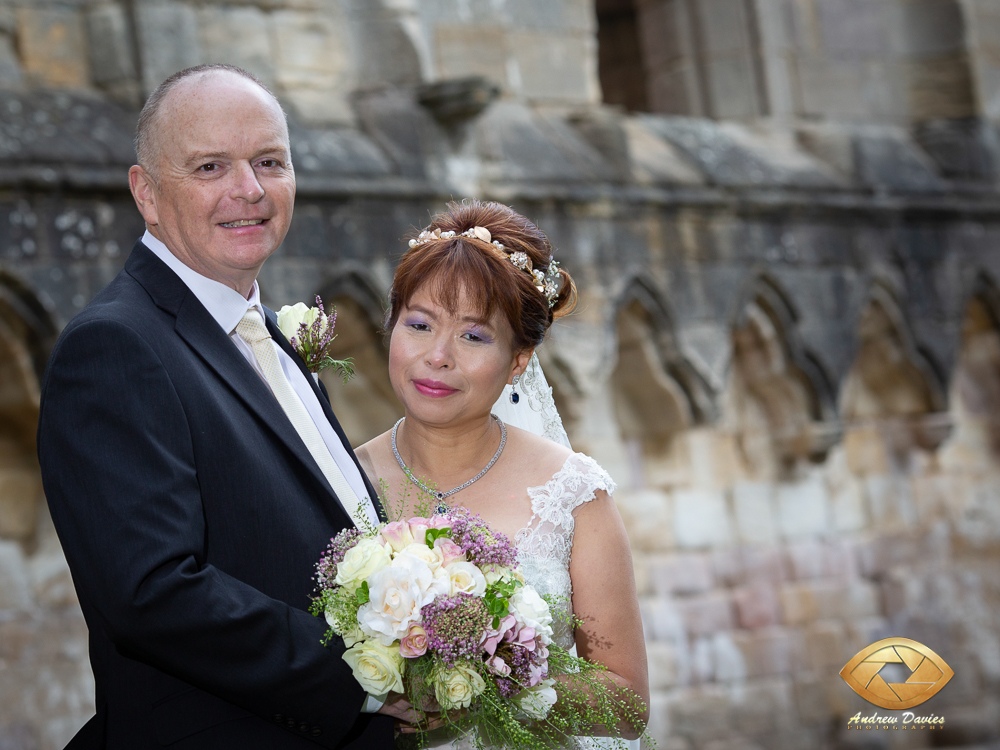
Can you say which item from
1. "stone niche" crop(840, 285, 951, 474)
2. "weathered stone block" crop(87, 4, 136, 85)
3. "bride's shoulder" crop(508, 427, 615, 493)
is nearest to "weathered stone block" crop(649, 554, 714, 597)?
"stone niche" crop(840, 285, 951, 474)

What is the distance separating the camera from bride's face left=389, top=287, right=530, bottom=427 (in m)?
2.42

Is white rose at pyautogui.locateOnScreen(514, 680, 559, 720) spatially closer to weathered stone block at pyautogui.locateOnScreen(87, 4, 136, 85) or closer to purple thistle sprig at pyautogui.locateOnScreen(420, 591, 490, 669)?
purple thistle sprig at pyautogui.locateOnScreen(420, 591, 490, 669)

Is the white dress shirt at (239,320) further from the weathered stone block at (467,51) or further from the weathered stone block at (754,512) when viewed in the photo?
the weathered stone block at (754,512)

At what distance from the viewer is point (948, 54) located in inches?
317

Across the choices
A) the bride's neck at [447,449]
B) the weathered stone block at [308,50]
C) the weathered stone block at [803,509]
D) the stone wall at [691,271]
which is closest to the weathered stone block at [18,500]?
the stone wall at [691,271]

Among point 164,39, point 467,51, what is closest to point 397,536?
point 164,39

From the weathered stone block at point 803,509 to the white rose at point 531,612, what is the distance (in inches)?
219

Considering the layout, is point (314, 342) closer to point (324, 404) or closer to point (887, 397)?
point (324, 404)

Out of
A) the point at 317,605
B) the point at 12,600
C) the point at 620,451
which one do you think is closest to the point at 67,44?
the point at 12,600

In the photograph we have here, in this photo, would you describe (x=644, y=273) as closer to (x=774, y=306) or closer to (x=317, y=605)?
(x=774, y=306)

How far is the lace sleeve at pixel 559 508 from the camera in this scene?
2410 mm

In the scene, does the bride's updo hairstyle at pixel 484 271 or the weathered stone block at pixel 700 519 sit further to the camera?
the weathered stone block at pixel 700 519

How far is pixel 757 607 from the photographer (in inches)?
282

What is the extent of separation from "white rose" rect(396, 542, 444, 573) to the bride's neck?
2.01 ft
